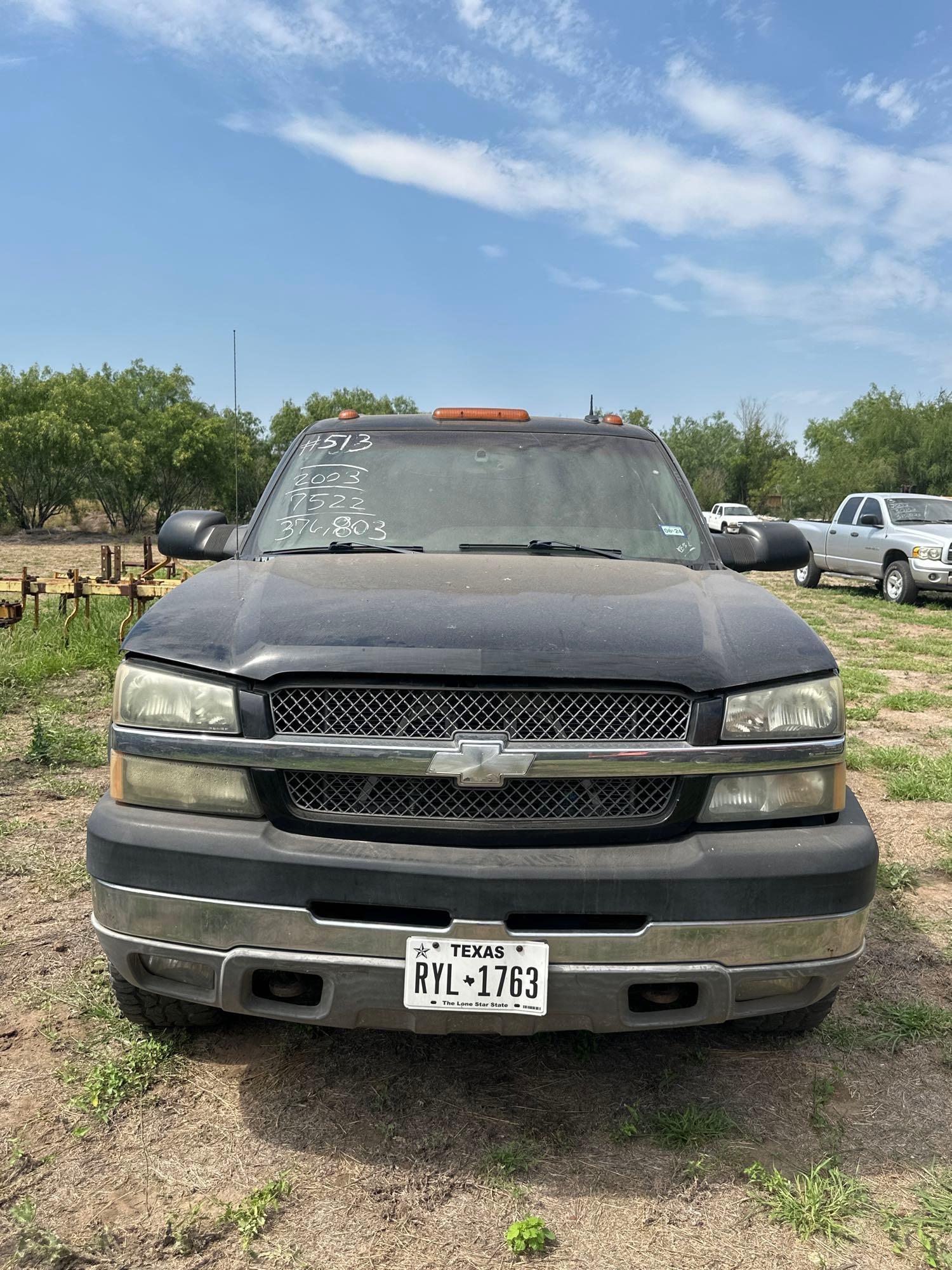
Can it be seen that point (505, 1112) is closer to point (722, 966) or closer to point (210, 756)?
point (722, 966)

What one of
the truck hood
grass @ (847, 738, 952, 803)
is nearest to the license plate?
the truck hood

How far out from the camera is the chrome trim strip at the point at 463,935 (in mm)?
2197

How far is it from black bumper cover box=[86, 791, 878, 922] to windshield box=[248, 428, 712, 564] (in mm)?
1386

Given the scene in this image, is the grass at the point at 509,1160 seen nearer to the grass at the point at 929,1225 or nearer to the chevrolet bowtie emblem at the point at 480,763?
the grass at the point at 929,1225

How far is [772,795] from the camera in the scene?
2.37m

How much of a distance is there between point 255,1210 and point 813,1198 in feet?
4.15

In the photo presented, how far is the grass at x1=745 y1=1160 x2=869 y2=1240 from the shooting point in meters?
2.22

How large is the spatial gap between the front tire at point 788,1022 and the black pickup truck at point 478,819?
47cm

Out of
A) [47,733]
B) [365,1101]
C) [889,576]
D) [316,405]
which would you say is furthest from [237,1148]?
[316,405]

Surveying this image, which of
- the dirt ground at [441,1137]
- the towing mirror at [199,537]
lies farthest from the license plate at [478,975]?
the towing mirror at [199,537]

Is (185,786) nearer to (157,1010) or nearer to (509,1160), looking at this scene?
(157,1010)

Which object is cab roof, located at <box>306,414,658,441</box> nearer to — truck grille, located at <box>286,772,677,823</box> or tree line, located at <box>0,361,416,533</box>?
truck grille, located at <box>286,772,677,823</box>

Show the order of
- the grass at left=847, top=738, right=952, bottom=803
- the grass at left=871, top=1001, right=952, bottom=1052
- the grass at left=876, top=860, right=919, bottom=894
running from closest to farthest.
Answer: the grass at left=871, top=1001, right=952, bottom=1052 < the grass at left=876, top=860, right=919, bottom=894 < the grass at left=847, top=738, right=952, bottom=803

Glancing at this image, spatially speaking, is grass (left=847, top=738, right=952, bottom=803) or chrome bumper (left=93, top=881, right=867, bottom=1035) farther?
grass (left=847, top=738, right=952, bottom=803)
